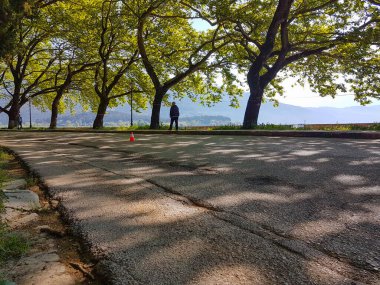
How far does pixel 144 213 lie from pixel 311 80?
22.4 metres

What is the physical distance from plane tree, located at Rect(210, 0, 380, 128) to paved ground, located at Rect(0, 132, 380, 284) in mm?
13099

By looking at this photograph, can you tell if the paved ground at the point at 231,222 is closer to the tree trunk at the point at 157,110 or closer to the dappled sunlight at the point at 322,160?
the dappled sunlight at the point at 322,160

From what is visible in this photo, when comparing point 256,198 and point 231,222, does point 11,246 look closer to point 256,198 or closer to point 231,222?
point 231,222

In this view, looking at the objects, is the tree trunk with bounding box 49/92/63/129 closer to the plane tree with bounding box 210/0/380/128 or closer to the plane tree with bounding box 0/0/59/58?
the plane tree with bounding box 210/0/380/128

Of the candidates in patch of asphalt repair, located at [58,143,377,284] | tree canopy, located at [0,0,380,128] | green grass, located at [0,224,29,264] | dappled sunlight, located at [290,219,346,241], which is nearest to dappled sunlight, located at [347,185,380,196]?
dappled sunlight, located at [290,219,346,241]

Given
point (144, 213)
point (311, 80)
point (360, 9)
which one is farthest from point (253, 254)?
point (311, 80)

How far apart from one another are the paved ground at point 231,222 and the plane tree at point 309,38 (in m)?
13.1

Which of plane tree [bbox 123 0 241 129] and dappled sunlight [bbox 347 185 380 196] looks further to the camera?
plane tree [bbox 123 0 241 129]

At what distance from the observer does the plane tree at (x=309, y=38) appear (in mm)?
16125

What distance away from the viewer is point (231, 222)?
2.60 m

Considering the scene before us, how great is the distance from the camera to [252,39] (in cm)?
1791

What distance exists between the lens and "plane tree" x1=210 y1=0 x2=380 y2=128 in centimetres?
1612

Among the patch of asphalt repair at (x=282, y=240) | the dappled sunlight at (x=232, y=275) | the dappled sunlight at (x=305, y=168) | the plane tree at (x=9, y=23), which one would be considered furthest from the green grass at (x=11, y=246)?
the plane tree at (x=9, y=23)

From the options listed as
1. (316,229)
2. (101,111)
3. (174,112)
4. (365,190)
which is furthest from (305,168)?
(101,111)
